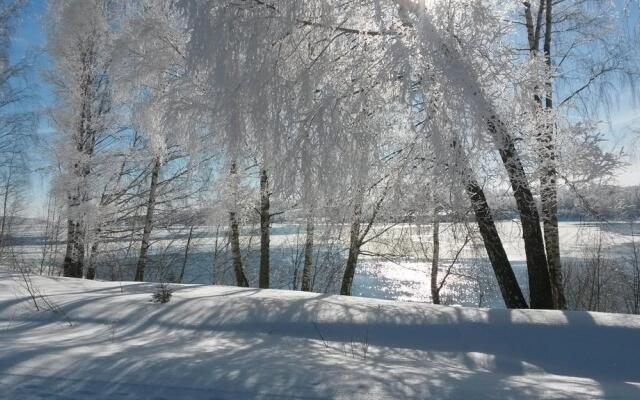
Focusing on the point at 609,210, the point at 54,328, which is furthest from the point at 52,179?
the point at 609,210

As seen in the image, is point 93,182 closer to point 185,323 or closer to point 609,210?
point 185,323

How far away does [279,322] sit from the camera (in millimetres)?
4340

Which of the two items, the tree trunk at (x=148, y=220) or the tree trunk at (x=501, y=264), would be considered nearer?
the tree trunk at (x=501, y=264)

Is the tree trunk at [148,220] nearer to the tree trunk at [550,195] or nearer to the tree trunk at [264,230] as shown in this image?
the tree trunk at [264,230]

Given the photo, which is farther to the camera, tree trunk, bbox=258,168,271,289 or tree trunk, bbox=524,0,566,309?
tree trunk, bbox=258,168,271,289

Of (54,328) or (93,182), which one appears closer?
(54,328)

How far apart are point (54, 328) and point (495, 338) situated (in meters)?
4.11

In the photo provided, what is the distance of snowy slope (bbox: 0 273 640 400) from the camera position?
243 centimetres

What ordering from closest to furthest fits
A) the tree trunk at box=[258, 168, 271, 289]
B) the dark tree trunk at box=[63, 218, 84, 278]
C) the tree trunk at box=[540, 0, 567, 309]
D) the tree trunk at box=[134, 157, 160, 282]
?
the tree trunk at box=[540, 0, 567, 309], the tree trunk at box=[258, 168, 271, 289], the dark tree trunk at box=[63, 218, 84, 278], the tree trunk at box=[134, 157, 160, 282]

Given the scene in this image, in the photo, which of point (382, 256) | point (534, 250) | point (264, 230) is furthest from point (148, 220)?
point (534, 250)

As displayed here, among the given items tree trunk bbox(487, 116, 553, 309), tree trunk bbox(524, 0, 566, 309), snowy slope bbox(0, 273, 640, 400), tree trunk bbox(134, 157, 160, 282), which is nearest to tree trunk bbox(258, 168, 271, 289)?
tree trunk bbox(134, 157, 160, 282)

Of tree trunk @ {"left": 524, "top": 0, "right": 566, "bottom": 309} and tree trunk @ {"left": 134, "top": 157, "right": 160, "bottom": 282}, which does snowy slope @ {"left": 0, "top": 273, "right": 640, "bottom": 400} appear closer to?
tree trunk @ {"left": 524, "top": 0, "right": 566, "bottom": 309}

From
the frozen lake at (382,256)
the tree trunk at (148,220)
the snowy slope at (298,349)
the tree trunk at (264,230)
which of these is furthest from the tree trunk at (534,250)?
the tree trunk at (148,220)

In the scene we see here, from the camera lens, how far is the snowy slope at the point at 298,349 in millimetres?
2428
